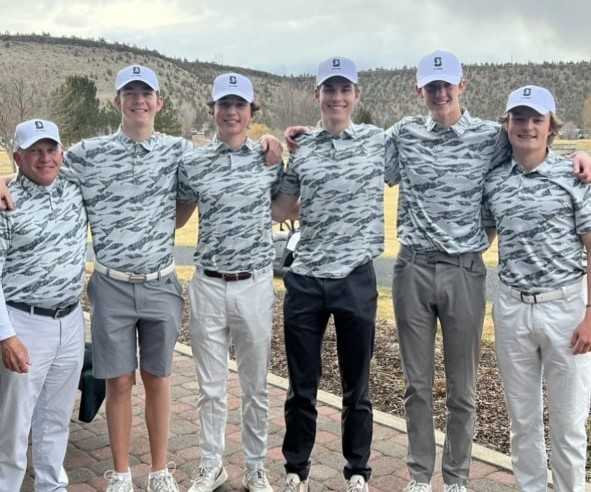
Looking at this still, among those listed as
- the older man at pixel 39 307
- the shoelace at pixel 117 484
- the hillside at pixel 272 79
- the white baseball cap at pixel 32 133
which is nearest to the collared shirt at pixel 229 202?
the older man at pixel 39 307

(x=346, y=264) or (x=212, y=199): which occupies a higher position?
(x=212, y=199)

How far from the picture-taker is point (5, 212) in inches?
140

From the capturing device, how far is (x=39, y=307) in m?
3.69

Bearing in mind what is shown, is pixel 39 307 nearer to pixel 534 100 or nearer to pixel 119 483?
pixel 119 483

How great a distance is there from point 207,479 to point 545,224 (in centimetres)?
225

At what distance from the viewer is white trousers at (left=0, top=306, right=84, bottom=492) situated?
3682 millimetres

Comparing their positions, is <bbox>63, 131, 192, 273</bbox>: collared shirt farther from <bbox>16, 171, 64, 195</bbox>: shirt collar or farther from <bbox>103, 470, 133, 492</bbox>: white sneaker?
<bbox>103, 470, 133, 492</bbox>: white sneaker

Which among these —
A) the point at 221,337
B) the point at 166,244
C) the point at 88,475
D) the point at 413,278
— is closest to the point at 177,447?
the point at 88,475

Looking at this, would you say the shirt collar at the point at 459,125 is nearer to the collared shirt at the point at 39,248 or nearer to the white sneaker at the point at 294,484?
the collared shirt at the point at 39,248

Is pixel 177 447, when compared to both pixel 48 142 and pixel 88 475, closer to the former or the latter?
pixel 88 475

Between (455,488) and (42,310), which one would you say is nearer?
(42,310)

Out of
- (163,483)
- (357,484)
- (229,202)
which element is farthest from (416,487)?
(229,202)

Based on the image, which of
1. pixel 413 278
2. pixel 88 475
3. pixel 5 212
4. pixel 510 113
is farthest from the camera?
pixel 88 475

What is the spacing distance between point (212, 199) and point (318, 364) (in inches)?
41.4
